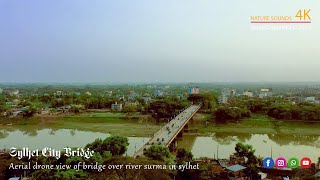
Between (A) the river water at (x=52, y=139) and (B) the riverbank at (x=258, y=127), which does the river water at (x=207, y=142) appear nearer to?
(A) the river water at (x=52, y=139)

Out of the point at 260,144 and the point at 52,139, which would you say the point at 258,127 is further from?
the point at 52,139

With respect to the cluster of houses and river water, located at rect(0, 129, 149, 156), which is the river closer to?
river water, located at rect(0, 129, 149, 156)

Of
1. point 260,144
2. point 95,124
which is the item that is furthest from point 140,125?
point 260,144

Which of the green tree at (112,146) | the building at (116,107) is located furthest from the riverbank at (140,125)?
the green tree at (112,146)

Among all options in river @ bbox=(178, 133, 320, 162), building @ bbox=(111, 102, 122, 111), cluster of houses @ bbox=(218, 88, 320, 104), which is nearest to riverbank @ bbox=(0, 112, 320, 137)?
river @ bbox=(178, 133, 320, 162)

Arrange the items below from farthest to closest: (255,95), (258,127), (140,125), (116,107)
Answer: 1. (255,95)
2. (116,107)
3. (140,125)
4. (258,127)

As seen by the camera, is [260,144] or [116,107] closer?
[260,144]

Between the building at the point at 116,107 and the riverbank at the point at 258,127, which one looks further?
the building at the point at 116,107

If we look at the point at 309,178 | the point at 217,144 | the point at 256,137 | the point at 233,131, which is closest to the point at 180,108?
the point at 233,131

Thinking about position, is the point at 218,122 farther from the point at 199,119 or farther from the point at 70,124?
the point at 70,124

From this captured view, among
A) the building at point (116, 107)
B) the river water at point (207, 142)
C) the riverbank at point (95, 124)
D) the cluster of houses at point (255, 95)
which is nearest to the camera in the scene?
the river water at point (207, 142)

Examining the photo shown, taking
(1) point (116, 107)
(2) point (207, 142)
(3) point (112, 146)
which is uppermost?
(3) point (112, 146)
